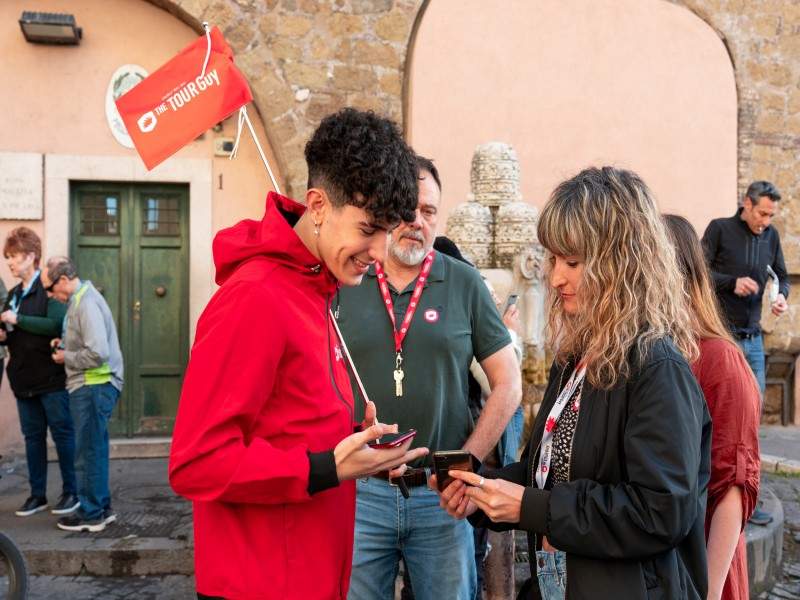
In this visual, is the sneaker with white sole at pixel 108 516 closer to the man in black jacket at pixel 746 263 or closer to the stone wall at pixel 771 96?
the man in black jacket at pixel 746 263

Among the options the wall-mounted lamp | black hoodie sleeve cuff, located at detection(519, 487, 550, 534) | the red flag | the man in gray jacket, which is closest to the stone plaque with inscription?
the wall-mounted lamp

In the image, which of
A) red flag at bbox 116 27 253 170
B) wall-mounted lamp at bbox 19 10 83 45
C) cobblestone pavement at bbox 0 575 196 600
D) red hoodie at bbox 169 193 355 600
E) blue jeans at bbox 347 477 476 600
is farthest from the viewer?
wall-mounted lamp at bbox 19 10 83 45

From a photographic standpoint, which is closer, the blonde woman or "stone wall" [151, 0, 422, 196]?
the blonde woman

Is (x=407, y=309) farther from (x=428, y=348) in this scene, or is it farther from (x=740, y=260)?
(x=740, y=260)

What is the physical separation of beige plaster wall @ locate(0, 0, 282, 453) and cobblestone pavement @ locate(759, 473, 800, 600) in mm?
5937

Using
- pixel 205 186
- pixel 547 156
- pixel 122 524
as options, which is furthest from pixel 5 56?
pixel 547 156

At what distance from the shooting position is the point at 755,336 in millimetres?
5992

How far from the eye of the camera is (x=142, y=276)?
891 centimetres

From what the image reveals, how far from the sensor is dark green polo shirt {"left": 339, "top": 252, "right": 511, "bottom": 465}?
2.82 meters

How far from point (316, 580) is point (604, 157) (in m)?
8.65

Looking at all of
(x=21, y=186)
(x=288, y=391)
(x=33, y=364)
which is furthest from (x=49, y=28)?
(x=288, y=391)

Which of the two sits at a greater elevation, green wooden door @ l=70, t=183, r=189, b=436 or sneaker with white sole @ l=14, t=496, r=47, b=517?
green wooden door @ l=70, t=183, r=189, b=436

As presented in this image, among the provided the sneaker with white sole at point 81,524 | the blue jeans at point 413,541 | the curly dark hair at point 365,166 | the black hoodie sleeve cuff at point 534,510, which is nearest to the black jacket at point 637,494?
the black hoodie sleeve cuff at point 534,510

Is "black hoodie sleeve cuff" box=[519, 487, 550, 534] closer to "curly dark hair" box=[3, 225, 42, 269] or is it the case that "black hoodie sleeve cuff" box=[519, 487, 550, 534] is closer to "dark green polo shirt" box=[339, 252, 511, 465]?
"dark green polo shirt" box=[339, 252, 511, 465]
